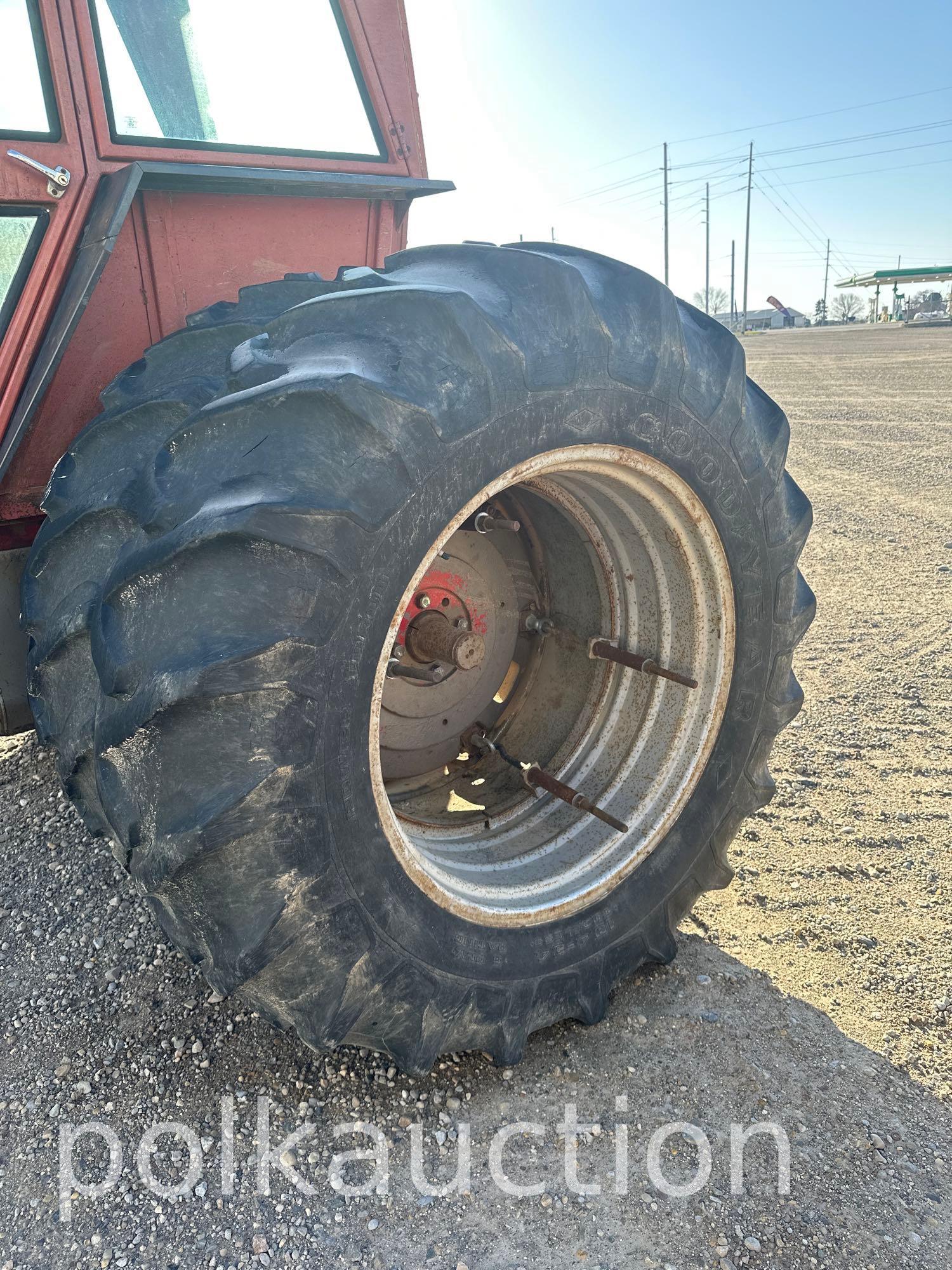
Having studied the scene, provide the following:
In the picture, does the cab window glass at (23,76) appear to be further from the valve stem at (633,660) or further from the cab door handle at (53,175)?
the valve stem at (633,660)

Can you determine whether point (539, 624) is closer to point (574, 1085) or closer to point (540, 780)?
point (540, 780)

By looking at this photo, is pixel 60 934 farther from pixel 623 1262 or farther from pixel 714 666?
pixel 714 666

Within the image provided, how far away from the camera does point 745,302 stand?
55.0 metres

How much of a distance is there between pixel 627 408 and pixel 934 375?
1618 centimetres

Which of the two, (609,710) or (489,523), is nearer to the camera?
(489,523)

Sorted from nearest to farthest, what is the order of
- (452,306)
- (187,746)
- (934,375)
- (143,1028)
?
(187,746), (452,306), (143,1028), (934,375)

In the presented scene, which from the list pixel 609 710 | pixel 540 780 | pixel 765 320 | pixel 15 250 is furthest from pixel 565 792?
pixel 765 320

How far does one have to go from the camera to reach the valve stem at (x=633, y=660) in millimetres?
2350

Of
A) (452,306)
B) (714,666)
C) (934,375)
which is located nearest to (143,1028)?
(714,666)

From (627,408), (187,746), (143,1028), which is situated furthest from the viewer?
(143,1028)
